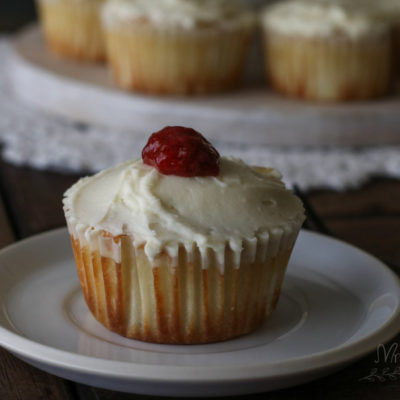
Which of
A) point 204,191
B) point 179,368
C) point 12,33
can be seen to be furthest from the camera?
point 12,33

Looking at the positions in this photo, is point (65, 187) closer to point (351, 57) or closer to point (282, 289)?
point (282, 289)

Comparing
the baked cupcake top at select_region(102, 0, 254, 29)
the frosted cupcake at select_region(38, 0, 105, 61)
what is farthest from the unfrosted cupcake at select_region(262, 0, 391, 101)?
the frosted cupcake at select_region(38, 0, 105, 61)

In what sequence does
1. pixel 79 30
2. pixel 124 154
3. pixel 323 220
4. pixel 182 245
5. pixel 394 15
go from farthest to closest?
pixel 79 30
pixel 394 15
pixel 124 154
pixel 323 220
pixel 182 245

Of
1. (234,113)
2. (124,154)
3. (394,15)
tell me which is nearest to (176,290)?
(124,154)

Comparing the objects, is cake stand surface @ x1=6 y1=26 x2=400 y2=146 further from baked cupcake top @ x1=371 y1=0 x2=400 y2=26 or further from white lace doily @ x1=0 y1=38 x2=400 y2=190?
baked cupcake top @ x1=371 y1=0 x2=400 y2=26

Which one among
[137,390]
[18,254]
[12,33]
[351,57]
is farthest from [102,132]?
[12,33]

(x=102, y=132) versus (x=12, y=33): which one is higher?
(x=102, y=132)

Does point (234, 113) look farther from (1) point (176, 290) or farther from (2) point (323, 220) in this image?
(1) point (176, 290)
